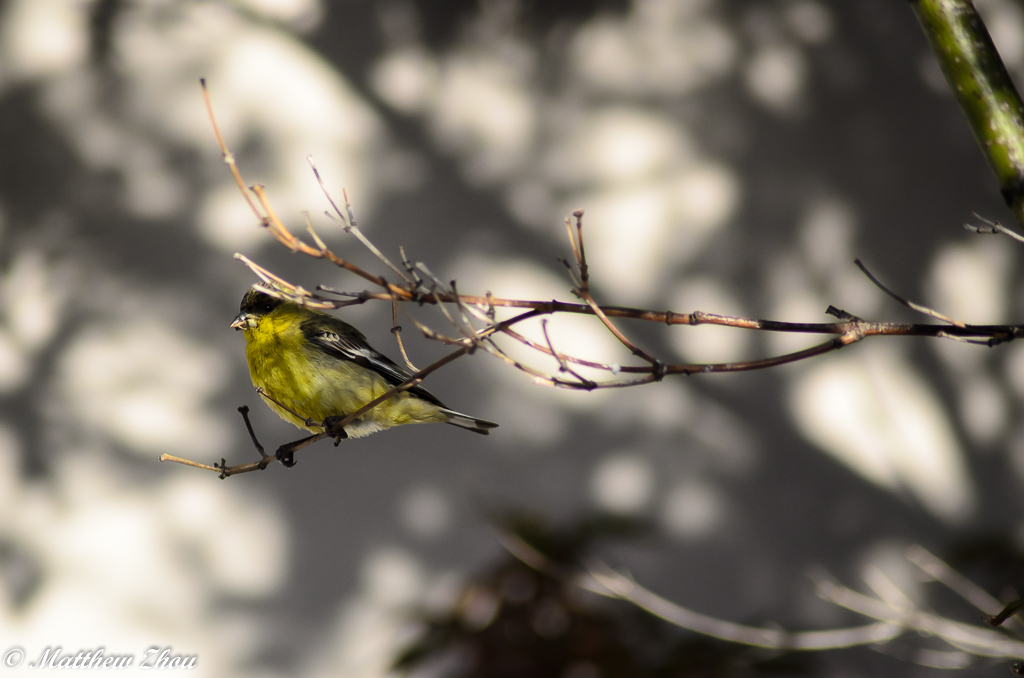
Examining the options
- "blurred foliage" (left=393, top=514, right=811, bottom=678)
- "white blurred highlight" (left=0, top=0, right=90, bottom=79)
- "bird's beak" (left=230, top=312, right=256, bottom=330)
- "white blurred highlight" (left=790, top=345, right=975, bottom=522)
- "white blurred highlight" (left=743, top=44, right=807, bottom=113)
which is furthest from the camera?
"white blurred highlight" (left=790, top=345, right=975, bottom=522)

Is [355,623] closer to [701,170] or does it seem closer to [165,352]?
[165,352]

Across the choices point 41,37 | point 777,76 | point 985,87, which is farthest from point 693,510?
point 41,37

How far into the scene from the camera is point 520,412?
7.00 feet

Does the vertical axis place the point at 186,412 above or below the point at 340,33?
below

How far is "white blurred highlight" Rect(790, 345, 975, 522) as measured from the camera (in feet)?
7.50

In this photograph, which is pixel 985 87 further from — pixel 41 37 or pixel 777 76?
pixel 41 37

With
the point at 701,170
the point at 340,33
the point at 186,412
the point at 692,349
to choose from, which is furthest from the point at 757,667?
the point at 340,33

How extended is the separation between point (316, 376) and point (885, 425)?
202 centimetres

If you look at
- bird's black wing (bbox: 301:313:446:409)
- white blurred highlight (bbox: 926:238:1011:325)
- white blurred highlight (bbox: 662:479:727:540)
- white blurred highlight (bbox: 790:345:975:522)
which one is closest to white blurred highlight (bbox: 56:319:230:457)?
bird's black wing (bbox: 301:313:446:409)

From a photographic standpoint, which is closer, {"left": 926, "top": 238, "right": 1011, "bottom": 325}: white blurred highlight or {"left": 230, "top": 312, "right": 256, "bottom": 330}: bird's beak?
{"left": 230, "top": 312, "right": 256, "bottom": 330}: bird's beak

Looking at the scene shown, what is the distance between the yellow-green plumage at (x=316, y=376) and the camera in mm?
947

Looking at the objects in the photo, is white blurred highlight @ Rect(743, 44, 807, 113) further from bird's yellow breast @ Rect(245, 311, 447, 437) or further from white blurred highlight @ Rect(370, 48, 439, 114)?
bird's yellow breast @ Rect(245, 311, 447, 437)

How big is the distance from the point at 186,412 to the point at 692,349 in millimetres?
1448

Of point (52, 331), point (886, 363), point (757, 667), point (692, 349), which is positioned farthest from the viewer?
point (886, 363)
